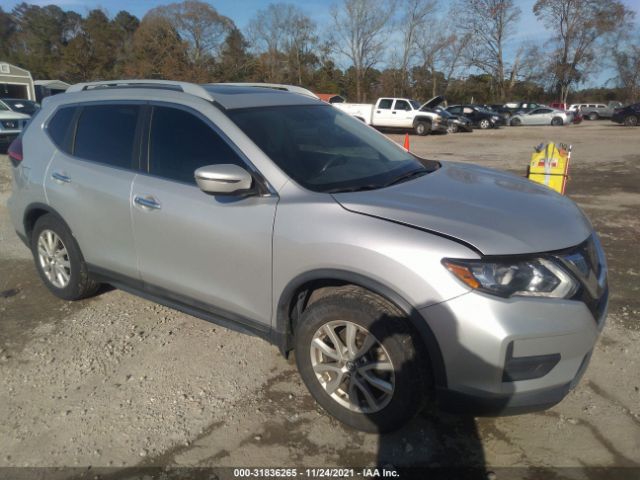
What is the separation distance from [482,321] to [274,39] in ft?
187

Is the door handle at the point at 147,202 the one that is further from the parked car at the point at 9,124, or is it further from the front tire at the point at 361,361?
the parked car at the point at 9,124

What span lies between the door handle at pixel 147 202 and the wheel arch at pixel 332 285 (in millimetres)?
1094

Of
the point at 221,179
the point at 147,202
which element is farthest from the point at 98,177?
the point at 221,179

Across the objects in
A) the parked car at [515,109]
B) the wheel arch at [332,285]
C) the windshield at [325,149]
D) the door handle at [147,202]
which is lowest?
the wheel arch at [332,285]

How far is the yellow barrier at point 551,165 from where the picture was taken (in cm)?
642

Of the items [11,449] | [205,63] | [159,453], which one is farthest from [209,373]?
[205,63]

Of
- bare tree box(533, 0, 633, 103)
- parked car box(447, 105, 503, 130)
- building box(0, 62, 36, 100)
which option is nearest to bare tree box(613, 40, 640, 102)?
bare tree box(533, 0, 633, 103)

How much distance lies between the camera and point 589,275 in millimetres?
2508

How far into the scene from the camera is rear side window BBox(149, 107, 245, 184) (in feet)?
10.1

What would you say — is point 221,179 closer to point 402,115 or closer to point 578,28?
point 402,115

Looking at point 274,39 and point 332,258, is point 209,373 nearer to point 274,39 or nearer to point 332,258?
point 332,258

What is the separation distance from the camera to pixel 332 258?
256cm

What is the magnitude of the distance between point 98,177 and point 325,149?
1678 mm

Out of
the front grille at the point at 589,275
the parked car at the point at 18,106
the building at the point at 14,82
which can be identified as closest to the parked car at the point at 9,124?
the parked car at the point at 18,106
